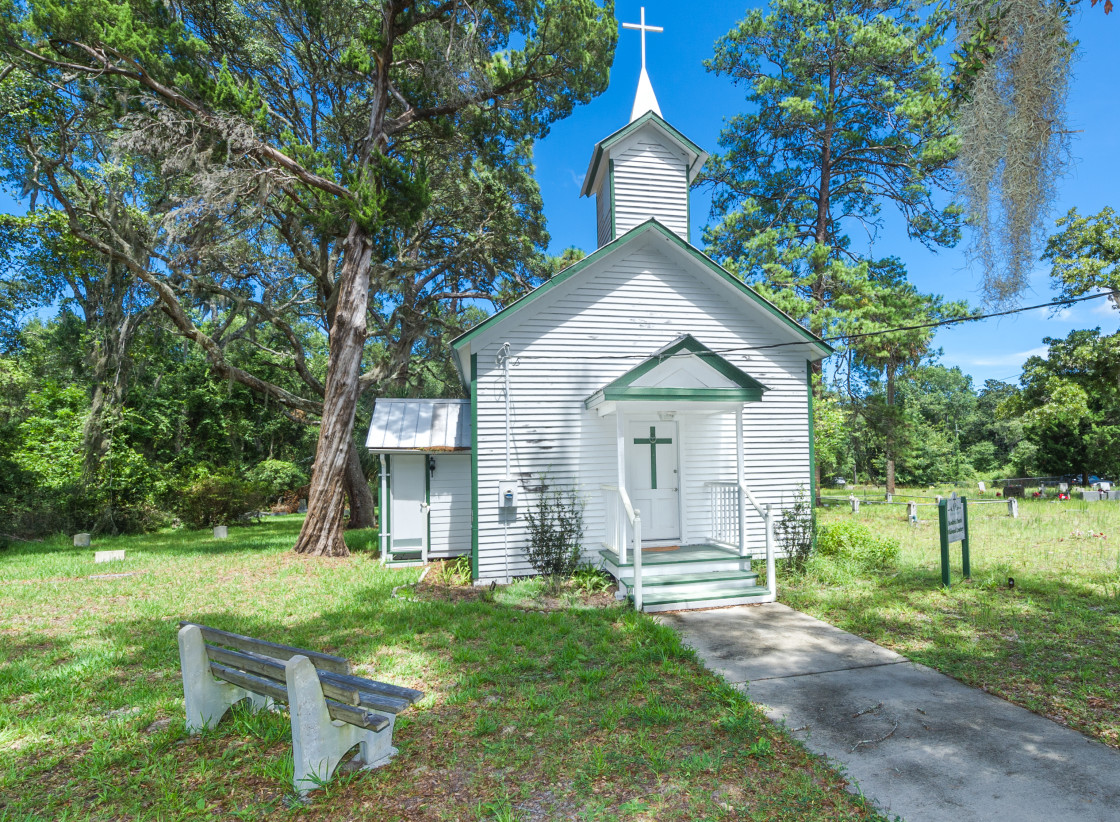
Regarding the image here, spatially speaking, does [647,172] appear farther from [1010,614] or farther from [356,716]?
[356,716]

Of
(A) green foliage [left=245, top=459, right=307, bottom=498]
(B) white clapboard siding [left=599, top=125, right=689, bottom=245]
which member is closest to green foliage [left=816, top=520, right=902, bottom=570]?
(B) white clapboard siding [left=599, top=125, right=689, bottom=245]

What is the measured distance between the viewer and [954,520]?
8070mm

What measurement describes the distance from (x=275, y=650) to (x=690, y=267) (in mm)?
8579

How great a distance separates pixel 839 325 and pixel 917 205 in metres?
5.97

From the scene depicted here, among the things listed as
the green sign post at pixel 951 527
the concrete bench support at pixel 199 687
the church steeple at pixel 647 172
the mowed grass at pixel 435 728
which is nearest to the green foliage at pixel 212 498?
the mowed grass at pixel 435 728

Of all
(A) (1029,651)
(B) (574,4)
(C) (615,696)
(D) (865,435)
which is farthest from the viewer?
(D) (865,435)

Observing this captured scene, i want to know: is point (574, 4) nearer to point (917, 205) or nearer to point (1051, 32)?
point (1051, 32)

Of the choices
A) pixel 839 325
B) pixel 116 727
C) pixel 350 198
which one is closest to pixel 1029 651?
pixel 116 727

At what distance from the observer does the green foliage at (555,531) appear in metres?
8.77

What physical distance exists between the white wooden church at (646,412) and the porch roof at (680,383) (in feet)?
0.07

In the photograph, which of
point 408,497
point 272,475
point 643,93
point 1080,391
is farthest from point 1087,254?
point 272,475

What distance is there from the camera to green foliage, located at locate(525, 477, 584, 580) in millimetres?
8766

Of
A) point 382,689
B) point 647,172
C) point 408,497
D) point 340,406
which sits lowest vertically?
point 382,689

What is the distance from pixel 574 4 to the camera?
11.4m
